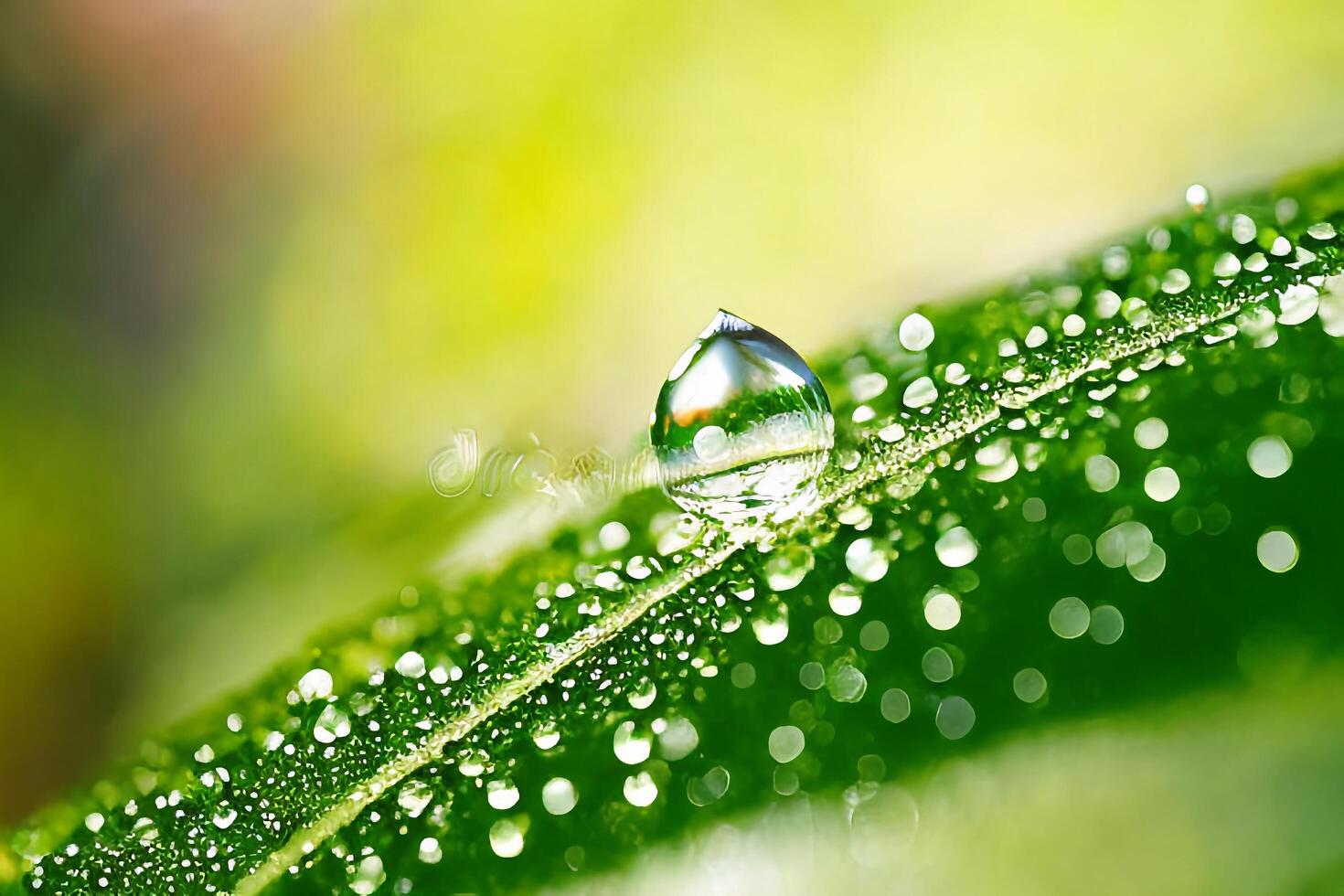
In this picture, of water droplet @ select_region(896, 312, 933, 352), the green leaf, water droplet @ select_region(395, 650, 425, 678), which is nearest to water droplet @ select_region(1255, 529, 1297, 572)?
the green leaf

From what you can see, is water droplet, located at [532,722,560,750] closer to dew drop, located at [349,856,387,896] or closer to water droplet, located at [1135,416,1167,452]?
dew drop, located at [349,856,387,896]

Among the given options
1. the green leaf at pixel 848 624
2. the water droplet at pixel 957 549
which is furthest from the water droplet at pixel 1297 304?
the water droplet at pixel 957 549

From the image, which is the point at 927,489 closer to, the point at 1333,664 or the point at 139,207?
the point at 1333,664

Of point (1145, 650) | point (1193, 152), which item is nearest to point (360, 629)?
point (1145, 650)

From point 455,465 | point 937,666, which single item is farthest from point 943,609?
point 455,465

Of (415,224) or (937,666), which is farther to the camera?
(415,224)

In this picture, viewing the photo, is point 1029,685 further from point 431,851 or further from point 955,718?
point 431,851

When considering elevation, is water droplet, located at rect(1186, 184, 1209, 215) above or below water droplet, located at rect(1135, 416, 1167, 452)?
above
